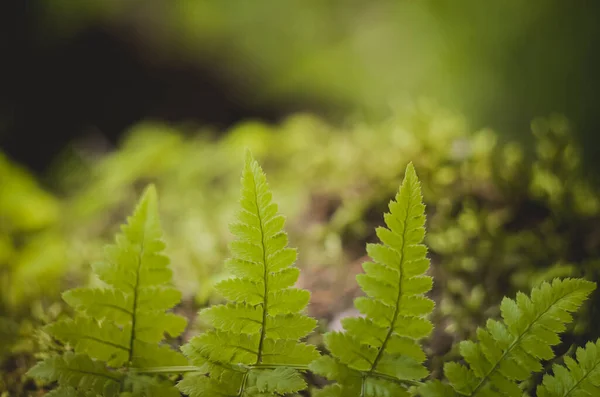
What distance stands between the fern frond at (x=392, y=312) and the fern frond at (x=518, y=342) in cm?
8

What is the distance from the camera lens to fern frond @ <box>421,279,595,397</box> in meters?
0.90

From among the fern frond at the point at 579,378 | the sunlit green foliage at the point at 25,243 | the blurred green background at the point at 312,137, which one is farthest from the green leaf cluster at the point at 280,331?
the sunlit green foliage at the point at 25,243

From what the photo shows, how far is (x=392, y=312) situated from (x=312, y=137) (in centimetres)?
152

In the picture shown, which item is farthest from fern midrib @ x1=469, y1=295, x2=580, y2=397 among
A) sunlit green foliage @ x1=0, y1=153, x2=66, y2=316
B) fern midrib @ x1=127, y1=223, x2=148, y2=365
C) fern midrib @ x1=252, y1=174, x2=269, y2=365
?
sunlit green foliage @ x1=0, y1=153, x2=66, y2=316

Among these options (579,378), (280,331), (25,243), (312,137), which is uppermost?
(312,137)

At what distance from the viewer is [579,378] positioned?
0.90 m

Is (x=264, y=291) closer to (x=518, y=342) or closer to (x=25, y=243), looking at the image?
(x=518, y=342)

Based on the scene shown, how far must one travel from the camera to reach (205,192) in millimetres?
2281

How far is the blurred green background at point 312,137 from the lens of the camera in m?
1.46

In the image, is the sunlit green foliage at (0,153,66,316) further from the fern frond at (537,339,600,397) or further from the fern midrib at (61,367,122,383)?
the fern frond at (537,339,600,397)

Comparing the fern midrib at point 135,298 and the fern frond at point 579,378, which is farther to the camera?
the fern midrib at point 135,298

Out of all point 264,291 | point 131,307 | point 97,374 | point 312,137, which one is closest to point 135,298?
point 131,307

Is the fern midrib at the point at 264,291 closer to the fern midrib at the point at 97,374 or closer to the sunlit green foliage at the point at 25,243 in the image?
the fern midrib at the point at 97,374

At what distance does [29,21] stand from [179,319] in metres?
4.28
